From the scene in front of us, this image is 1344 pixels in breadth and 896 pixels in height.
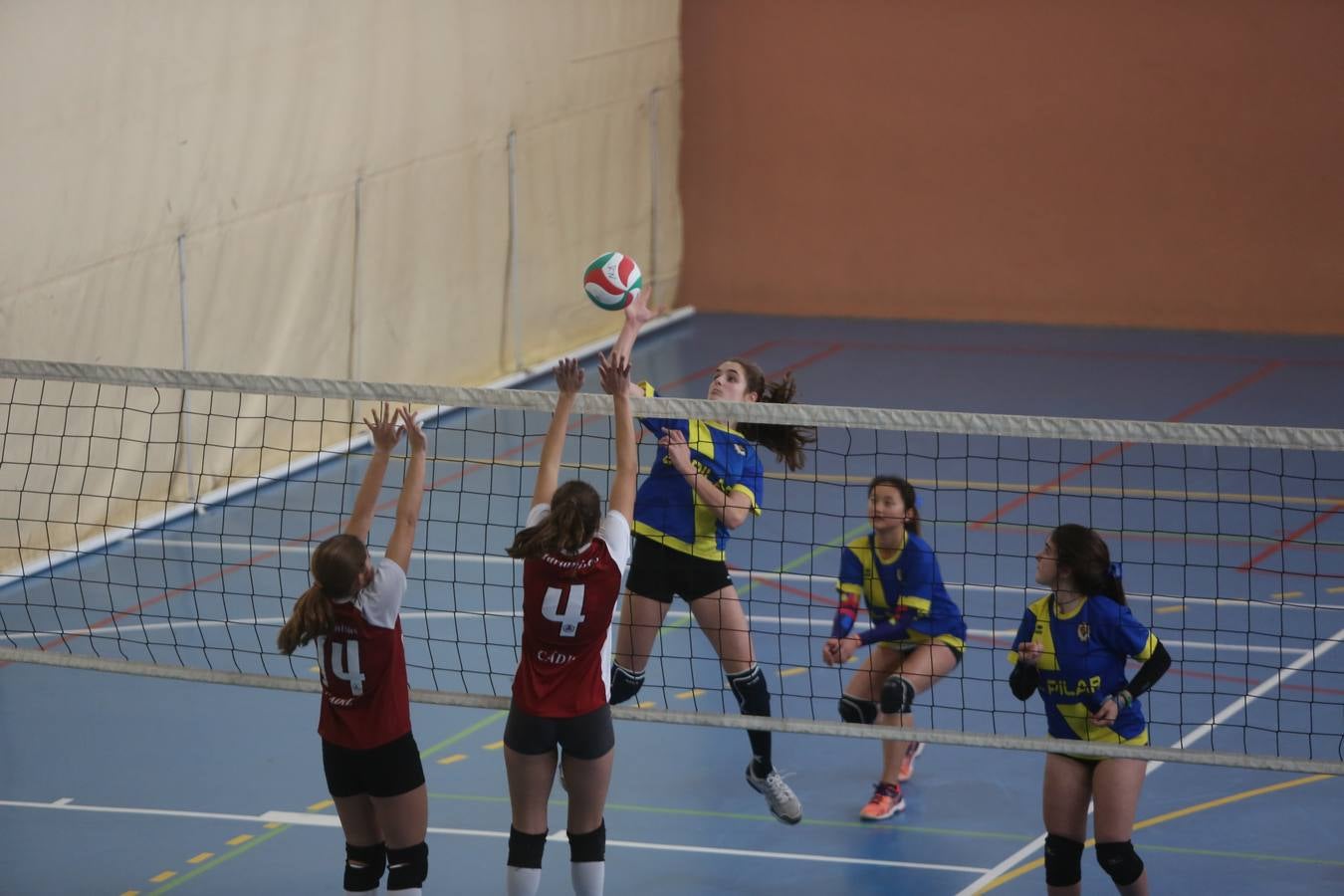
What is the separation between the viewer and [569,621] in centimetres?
498

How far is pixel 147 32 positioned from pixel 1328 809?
7.93m

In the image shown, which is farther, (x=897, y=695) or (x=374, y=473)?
(x=897, y=695)

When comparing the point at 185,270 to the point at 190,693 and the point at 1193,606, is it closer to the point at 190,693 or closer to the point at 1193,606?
the point at 190,693

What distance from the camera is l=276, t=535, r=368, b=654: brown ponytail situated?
4.80 m

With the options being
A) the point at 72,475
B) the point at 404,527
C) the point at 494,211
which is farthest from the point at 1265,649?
the point at 494,211

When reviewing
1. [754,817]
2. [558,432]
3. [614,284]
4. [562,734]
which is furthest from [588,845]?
[614,284]

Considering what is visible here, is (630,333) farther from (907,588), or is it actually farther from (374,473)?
(907,588)

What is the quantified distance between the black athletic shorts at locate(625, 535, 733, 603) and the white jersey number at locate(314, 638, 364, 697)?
1533 millimetres

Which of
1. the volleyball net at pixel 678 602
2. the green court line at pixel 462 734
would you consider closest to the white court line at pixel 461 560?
the volleyball net at pixel 678 602

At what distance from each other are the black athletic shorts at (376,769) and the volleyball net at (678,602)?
580mm

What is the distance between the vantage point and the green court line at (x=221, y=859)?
6301mm

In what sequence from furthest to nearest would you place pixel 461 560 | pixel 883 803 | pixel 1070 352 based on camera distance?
pixel 1070 352, pixel 461 560, pixel 883 803

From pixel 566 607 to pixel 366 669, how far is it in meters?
0.59

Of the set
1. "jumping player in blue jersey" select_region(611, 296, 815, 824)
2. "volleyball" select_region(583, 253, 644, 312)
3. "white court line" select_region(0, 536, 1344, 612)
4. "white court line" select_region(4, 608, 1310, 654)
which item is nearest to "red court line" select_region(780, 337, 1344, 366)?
"white court line" select_region(0, 536, 1344, 612)
